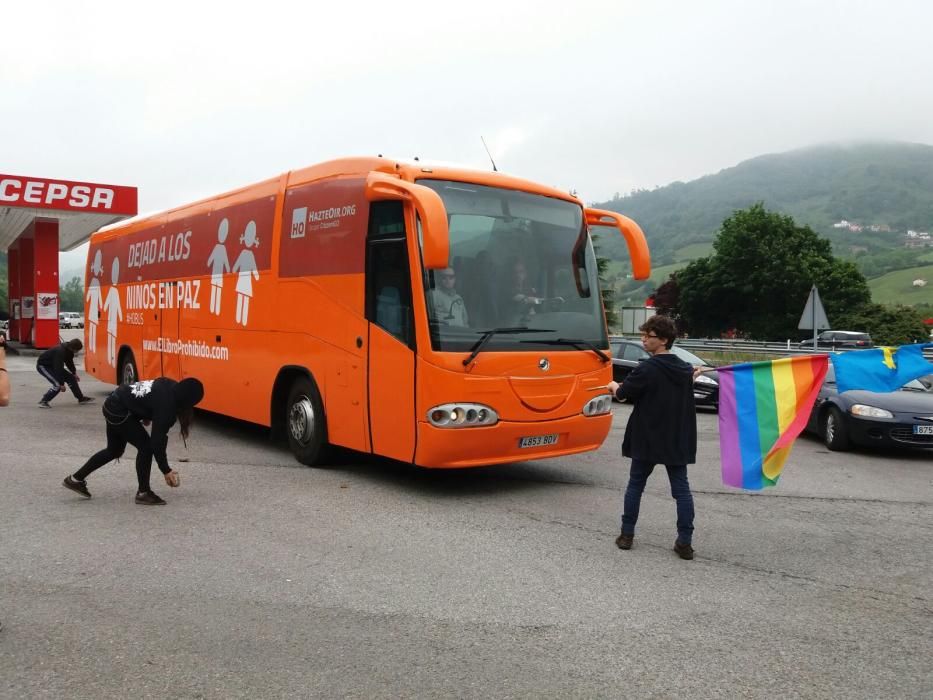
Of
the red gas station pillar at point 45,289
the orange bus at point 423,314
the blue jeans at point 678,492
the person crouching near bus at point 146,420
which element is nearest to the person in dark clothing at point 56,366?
the orange bus at point 423,314

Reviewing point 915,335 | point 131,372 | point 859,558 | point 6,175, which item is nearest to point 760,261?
point 915,335

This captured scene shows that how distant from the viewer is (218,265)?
11.3 m

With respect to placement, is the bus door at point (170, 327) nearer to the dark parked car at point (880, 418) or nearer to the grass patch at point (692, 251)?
the dark parked car at point (880, 418)

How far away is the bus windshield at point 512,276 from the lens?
768 cm

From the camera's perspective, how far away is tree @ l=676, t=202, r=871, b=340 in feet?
218

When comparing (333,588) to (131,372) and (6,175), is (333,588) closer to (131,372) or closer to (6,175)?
(131,372)

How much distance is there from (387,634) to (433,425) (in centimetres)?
307

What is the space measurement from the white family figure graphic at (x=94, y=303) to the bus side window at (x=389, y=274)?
380 inches

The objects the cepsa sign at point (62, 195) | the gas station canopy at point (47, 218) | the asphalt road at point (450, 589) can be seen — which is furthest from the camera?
the gas station canopy at point (47, 218)

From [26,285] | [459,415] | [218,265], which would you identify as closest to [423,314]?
[459,415]

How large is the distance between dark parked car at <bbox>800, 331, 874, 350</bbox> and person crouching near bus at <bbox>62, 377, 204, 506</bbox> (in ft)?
118

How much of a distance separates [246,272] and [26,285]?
30.0m

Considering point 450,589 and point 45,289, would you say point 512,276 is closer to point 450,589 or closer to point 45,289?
point 450,589

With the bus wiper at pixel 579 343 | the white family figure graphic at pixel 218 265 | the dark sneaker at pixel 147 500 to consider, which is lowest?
the dark sneaker at pixel 147 500
